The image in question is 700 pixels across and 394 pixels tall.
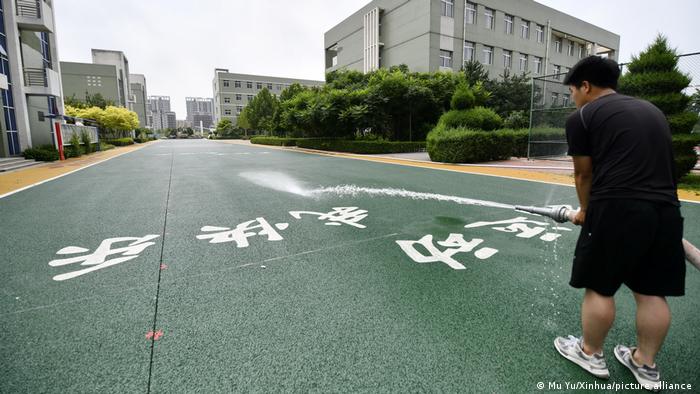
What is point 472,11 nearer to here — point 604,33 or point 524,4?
point 524,4

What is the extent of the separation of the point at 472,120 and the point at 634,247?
49.4 ft

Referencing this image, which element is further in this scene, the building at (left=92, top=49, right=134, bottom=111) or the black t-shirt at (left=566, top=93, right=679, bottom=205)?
the building at (left=92, top=49, right=134, bottom=111)

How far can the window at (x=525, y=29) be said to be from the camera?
3703cm

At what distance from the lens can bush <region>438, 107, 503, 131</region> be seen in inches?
628

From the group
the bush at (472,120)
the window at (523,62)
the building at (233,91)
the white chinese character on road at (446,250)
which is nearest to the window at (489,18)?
the window at (523,62)

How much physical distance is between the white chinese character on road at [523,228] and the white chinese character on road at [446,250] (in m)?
0.67

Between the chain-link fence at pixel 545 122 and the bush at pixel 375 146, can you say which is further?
the bush at pixel 375 146

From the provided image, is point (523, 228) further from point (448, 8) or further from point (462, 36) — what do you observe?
point (462, 36)

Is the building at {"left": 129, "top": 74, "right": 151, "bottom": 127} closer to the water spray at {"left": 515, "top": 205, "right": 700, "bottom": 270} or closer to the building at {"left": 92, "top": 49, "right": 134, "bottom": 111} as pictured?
the building at {"left": 92, "top": 49, "right": 134, "bottom": 111}

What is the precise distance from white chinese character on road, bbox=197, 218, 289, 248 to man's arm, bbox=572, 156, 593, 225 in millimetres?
3449

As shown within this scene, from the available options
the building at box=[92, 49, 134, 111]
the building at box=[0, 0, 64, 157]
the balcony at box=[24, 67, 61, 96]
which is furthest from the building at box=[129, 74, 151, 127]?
the balcony at box=[24, 67, 61, 96]

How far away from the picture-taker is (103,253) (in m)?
4.15

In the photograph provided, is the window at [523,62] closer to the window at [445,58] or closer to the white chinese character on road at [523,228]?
the window at [445,58]

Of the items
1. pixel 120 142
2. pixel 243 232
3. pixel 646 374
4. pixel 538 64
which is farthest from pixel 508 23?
pixel 120 142
